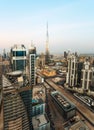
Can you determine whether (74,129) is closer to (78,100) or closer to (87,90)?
(78,100)

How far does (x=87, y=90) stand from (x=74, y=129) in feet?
141

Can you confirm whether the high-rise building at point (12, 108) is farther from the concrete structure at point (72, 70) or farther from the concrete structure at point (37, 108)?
the concrete structure at point (72, 70)

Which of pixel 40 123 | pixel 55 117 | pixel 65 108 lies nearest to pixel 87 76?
pixel 65 108

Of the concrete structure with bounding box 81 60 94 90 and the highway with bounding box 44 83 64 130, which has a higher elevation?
the concrete structure with bounding box 81 60 94 90

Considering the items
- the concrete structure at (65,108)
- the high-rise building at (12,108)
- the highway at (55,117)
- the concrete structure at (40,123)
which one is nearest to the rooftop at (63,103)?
the concrete structure at (65,108)

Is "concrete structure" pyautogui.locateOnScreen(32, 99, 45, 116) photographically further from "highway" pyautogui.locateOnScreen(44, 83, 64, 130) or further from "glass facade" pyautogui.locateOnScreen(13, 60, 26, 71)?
"glass facade" pyautogui.locateOnScreen(13, 60, 26, 71)

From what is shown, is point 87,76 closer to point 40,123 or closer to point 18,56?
point 18,56

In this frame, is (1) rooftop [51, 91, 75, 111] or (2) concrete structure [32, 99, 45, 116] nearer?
(2) concrete structure [32, 99, 45, 116]

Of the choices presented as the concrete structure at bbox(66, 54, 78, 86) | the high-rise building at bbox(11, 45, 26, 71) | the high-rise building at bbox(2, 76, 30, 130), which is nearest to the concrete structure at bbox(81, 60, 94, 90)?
the concrete structure at bbox(66, 54, 78, 86)

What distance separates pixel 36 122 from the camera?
44.3 metres

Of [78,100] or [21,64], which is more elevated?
[21,64]

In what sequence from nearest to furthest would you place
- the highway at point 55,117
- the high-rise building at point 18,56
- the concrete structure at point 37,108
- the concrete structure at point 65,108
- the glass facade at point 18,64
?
the highway at point 55,117 < the concrete structure at point 37,108 < the concrete structure at point 65,108 < the high-rise building at point 18,56 < the glass facade at point 18,64

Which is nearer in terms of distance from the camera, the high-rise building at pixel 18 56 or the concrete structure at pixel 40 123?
the concrete structure at pixel 40 123

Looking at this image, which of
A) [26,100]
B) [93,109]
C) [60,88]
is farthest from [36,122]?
[60,88]
